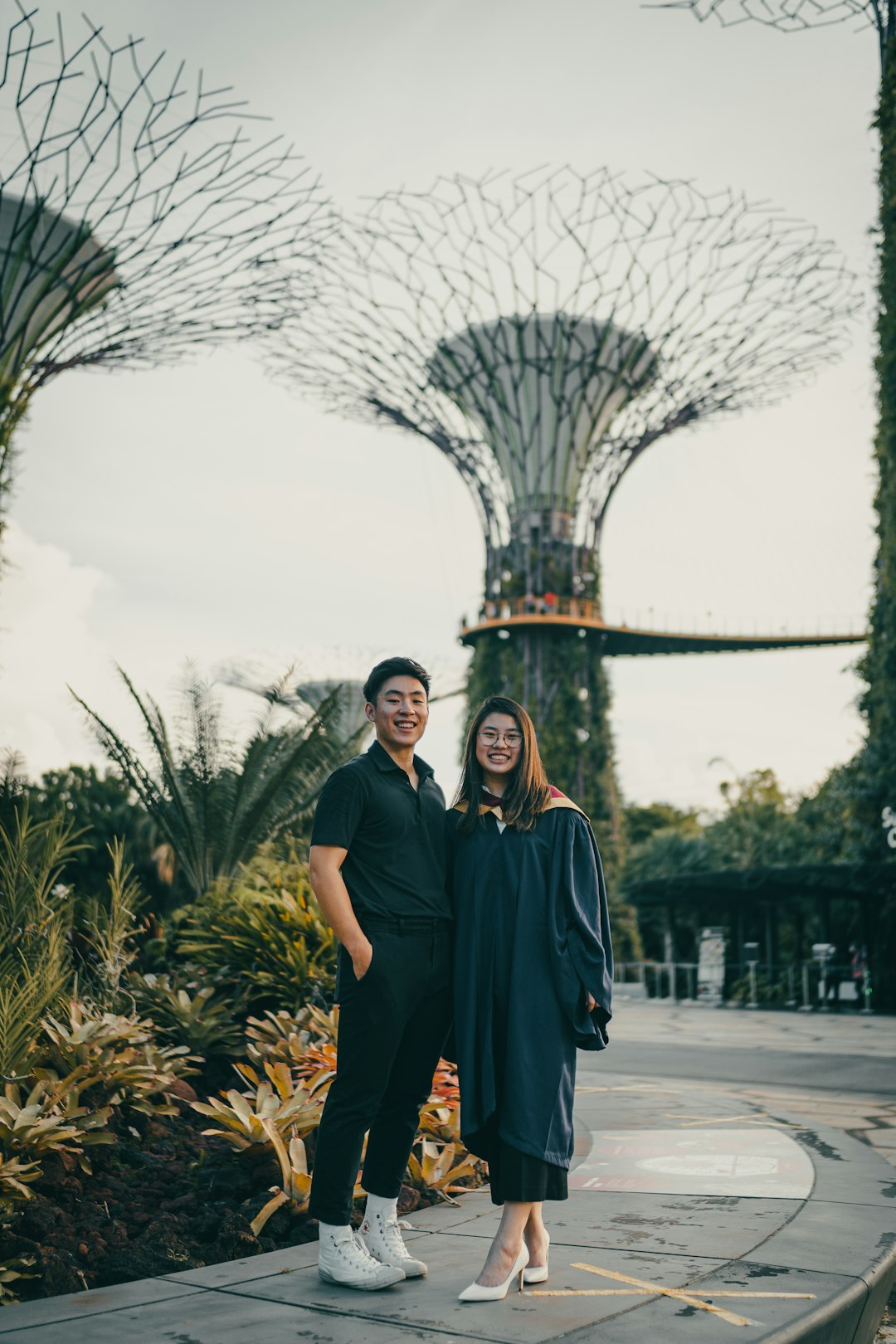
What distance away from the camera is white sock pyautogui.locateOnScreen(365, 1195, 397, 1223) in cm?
371

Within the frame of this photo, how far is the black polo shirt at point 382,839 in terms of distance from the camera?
361cm

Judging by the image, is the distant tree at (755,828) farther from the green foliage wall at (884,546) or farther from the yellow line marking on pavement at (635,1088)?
the yellow line marking on pavement at (635,1088)

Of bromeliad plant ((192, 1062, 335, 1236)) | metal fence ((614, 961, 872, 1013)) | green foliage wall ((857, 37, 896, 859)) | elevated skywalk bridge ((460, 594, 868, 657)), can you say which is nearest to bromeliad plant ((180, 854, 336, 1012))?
bromeliad plant ((192, 1062, 335, 1236))

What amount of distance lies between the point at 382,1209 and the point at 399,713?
150 centimetres

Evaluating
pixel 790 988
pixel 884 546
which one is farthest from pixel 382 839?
pixel 884 546

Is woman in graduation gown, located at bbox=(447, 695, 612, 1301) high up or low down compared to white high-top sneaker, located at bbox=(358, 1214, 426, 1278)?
up

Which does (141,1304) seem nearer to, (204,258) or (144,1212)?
(144,1212)

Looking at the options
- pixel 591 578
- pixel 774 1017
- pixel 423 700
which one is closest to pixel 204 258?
pixel 423 700

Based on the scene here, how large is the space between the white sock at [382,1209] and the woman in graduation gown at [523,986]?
0.32 m

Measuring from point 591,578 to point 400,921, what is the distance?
3136 cm

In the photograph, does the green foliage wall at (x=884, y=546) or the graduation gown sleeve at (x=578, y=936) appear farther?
the green foliage wall at (x=884, y=546)

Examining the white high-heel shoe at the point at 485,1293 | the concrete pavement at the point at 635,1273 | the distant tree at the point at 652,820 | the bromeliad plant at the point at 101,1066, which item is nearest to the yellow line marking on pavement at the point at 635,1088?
the concrete pavement at the point at 635,1273

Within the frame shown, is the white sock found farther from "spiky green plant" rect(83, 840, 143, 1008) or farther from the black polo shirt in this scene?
"spiky green plant" rect(83, 840, 143, 1008)

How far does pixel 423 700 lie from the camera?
155 inches
